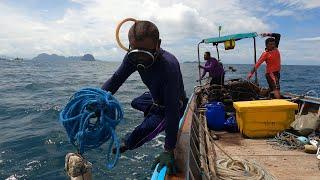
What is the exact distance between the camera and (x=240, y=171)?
15.4 ft

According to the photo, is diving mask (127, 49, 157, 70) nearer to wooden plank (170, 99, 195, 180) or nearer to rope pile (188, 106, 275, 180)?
wooden plank (170, 99, 195, 180)

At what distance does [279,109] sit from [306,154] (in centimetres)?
114

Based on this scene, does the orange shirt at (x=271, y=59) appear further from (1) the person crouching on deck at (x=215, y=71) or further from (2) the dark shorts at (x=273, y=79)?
(1) the person crouching on deck at (x=215, y=71)

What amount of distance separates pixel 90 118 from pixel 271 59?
7.61 m

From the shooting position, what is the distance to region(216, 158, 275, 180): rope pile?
4.57 meters

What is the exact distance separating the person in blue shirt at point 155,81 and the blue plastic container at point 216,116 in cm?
371

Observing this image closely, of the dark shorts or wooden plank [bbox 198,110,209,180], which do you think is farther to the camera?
the dark shorts

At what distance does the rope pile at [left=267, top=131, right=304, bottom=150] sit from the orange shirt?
11.1 ft

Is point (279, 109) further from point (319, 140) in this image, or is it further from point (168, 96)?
point (168, 96)

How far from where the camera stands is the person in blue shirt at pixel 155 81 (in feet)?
10.8

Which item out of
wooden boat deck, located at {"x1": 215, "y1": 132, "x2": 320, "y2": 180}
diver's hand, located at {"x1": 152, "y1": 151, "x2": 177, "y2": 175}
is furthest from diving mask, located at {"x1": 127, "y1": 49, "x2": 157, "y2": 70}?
wooden boat deck, located at {"x1": 215, "y1": 132, "x2": 320, "y2": 180}

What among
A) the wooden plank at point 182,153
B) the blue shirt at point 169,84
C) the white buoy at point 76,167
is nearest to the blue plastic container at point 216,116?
the wooden plank at point 182,153

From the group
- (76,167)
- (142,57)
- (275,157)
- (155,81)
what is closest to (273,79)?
(275,157)

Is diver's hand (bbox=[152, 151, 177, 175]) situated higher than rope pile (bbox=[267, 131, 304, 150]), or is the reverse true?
diver's hand (bbox=[152, 151, 177, 175])
